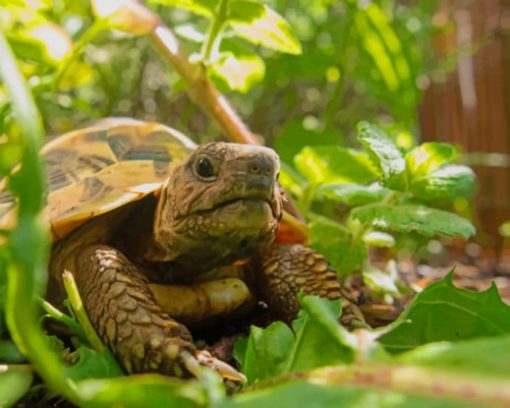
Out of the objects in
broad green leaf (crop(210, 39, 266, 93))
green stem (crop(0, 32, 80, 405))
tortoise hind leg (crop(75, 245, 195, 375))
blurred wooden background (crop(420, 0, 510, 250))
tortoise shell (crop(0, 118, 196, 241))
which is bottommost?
blurred wooden background (crop(420, 0, 510, 250))

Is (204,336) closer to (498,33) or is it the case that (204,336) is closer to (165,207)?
(165,207)

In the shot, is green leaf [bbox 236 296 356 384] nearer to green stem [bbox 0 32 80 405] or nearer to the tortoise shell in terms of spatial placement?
green stem [bbox 0 32 80 405]

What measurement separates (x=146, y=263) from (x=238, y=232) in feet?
0.67

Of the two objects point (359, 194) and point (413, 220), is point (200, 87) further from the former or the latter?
point (413, 220)

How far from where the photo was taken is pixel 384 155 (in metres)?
1.00

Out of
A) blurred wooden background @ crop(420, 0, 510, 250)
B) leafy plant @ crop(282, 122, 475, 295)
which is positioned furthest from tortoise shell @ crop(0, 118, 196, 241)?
blurred wooden background @ crop(420, 0, 510, 250)

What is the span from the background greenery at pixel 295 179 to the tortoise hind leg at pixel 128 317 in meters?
0.03

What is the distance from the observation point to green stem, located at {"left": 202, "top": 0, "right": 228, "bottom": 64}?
113cm

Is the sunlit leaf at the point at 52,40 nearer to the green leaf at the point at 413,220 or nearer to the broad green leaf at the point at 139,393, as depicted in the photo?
the green leaf at the point at 413,220

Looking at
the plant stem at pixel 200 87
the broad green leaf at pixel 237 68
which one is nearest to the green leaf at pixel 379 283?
the plant stem at pixel 200 87

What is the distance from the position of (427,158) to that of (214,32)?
1.33ft

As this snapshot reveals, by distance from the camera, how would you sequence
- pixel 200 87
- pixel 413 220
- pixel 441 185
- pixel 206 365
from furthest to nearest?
1. pixel 200 87
2. pixel 441 185
3. pixel 413 220
4. pixel 206 365

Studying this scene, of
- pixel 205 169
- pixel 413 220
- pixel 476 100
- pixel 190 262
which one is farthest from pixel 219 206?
pixel 476 100

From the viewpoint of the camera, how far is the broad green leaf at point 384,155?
3.19ft
